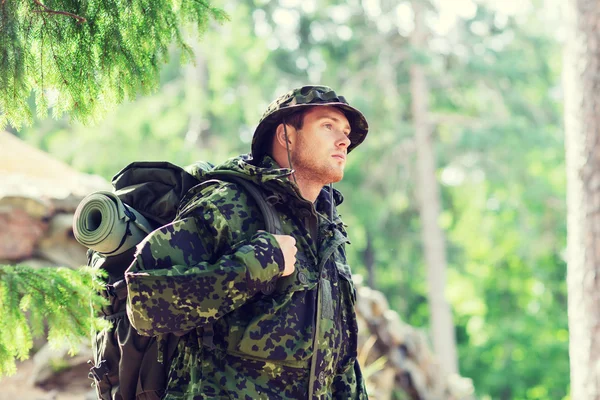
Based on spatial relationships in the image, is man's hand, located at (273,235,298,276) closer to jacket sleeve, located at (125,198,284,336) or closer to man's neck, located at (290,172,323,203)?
jacket sleeve, located at (125,198,284,336)

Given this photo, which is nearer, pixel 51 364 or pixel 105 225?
pixel 105 225

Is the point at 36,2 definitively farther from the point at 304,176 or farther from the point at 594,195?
→ the point at 594,195

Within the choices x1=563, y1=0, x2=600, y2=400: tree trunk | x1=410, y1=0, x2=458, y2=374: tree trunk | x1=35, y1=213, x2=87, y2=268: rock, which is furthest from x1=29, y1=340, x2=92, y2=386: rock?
x1=410, y1=0, x2=458, y2=374: tree trunk

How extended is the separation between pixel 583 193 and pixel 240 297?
442cm

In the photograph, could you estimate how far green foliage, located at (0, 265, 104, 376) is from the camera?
8.91ft

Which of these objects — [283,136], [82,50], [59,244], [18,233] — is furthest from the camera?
[59,244]

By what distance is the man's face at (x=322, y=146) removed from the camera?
3.94 meters

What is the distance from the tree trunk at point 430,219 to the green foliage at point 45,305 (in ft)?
57.2

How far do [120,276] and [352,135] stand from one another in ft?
4.59

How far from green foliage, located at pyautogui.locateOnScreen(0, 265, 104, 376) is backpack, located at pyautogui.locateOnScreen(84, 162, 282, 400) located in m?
0.74

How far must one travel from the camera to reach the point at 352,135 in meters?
4.36

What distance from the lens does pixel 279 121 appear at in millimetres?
4090

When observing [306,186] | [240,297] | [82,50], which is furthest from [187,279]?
[82,50]

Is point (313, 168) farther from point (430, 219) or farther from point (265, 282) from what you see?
point (430, 219)
